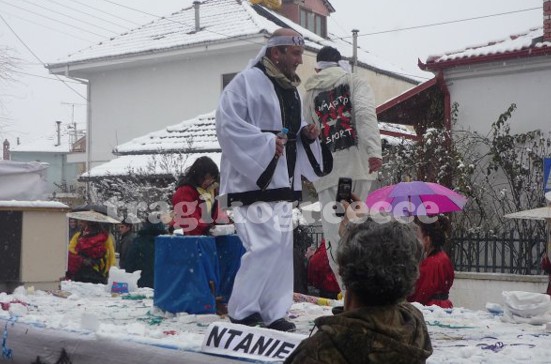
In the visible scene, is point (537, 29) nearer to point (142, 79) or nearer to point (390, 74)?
point (390, 74)

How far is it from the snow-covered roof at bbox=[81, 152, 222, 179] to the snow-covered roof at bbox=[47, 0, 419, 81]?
408 centimetres

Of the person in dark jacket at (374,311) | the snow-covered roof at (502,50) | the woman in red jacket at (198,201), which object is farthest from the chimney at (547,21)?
the person in dark jacket at (374,311)

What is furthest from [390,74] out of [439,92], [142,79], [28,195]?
[28,195]

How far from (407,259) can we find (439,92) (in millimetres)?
13322

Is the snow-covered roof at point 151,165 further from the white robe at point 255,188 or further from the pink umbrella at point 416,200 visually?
the white robe at point 255,188

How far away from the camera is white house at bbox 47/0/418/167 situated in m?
24.3

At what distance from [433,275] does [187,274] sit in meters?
1.91

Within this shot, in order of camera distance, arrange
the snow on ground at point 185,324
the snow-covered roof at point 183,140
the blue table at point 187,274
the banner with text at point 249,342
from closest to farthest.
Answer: the banner with text at point 249,342 < the snow on ground at point 185,324 < the blue table at point 187,274 < the snow-covered roof at point 183,140

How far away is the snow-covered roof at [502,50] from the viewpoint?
13.7 m

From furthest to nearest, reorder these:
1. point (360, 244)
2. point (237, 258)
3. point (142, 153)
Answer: point (142, 153) → point (237, 258) → point (360, 244)

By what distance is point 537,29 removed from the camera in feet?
49.0

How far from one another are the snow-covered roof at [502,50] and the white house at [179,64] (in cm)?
895

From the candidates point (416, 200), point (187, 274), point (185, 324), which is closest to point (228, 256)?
point (187, 274)

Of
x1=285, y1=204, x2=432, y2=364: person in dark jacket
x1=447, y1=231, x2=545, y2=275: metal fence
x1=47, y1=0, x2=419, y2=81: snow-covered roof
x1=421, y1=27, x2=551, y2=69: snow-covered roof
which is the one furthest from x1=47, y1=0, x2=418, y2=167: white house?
x1=285, y1=204, x2=432, y2=364: person in dark jacket
